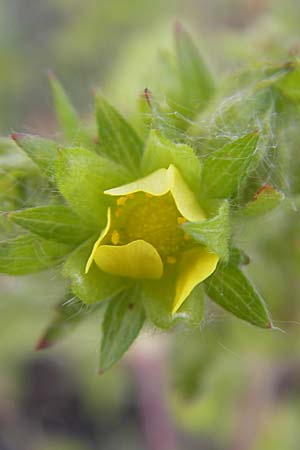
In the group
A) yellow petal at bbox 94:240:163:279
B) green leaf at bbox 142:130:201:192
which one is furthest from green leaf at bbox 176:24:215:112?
yellow petal at bbox 94:240:163:279

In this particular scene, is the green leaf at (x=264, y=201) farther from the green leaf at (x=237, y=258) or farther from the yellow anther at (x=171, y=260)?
the yellow anther at (x=171, y=260)

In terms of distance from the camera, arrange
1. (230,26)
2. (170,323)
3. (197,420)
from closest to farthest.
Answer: (170,323)
(197,420)
(230,26)

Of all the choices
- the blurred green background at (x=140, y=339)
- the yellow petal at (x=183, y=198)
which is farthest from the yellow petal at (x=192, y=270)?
the blurred green background at (x=140, y=339)

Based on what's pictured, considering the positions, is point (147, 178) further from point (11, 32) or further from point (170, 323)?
point (11, 32)

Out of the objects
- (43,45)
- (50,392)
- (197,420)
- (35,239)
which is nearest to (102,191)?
(35,239)

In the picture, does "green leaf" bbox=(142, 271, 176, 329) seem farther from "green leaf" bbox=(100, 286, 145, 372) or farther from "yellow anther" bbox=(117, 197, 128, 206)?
"yellow anther" bbox=(117, 197, 128, 206)
